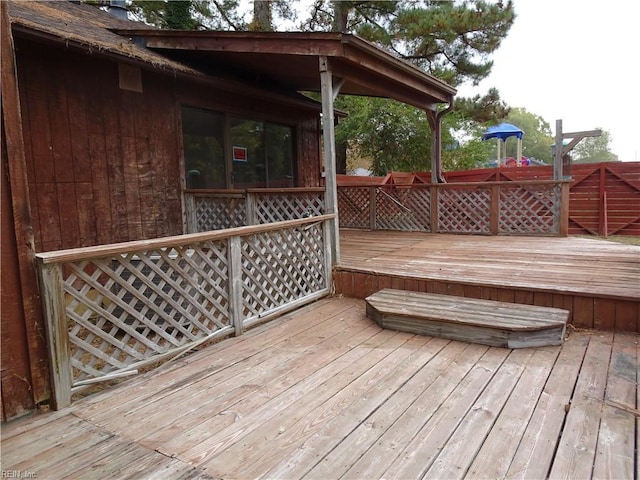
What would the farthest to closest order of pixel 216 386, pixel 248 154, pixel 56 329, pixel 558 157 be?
pixel 558 157 < pixel 248 154 < pixel 216 386 < pixel 56 329

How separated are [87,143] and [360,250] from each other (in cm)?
354

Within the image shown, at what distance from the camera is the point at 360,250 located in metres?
5.67

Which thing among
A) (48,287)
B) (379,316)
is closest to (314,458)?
(48,287)

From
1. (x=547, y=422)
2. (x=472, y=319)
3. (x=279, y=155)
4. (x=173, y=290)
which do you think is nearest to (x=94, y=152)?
(x=173, y=290)

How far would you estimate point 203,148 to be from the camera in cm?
588

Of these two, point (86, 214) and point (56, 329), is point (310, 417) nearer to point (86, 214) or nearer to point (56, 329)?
point (56, 329)

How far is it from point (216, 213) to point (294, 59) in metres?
2.22

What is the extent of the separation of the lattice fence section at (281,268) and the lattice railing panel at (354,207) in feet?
12.7

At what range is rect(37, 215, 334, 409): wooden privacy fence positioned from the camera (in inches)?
87.0

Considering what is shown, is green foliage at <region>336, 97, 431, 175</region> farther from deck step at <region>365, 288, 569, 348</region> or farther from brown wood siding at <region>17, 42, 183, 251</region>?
deck step at <region>365, 288, 569, 348</region>

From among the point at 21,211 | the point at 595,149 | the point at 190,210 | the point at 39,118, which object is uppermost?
the point at 595,149

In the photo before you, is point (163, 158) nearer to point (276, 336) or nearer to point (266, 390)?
point (276, 336)

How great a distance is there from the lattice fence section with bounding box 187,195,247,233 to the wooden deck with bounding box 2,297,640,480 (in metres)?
2.71

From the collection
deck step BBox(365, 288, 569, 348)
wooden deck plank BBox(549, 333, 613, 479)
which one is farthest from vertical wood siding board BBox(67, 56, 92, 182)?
wooden deck plank BBox(549, 333, 613, 479)
